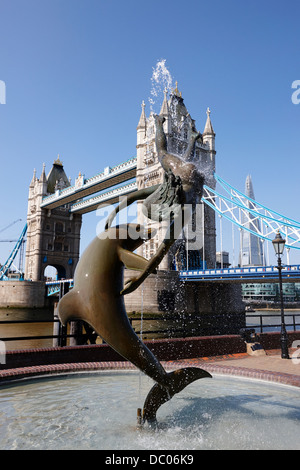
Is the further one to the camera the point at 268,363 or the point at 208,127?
the point at 208,127

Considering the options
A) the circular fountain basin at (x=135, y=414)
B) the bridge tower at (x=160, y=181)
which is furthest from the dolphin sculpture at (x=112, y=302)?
the bridge tower at (x=160, y=181)

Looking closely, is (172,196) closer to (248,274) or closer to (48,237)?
(248,274)

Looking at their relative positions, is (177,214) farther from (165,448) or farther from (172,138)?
(172,138)

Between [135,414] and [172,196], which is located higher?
[172,196]

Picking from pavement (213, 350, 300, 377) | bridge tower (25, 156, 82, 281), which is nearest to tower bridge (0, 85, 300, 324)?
bridge tower (25, 156, 82, 281)

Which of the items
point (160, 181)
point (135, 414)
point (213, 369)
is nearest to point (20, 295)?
point (160, 181)

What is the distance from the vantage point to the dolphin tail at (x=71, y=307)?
3.52 m

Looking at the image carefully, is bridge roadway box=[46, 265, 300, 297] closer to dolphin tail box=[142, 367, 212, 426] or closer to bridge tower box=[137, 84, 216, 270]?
bridge tower box=[137, 84, 216, 270]

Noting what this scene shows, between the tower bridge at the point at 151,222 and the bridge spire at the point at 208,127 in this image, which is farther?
the bridge spire at the point at 208,127

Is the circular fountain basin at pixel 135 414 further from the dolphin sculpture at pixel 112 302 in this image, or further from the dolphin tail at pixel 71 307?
the dolphin tail at pixel 71 307

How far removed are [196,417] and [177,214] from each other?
6.84 ft

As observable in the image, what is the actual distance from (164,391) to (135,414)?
16.8 inches

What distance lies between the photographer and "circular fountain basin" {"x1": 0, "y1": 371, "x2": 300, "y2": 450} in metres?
2.94

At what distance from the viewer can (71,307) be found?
3551 millimetres
